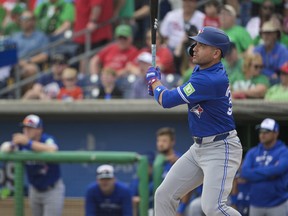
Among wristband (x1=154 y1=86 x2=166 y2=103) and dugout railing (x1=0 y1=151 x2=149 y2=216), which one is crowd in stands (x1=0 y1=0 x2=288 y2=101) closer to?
dugout railing (x1=0 y1=151 x2=149 y2=216)

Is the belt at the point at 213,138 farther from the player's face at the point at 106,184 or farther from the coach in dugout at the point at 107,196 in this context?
the player's face at the point at 106,184

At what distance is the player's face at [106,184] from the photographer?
9680 millimetres

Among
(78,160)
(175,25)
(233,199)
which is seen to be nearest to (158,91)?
(78,160)

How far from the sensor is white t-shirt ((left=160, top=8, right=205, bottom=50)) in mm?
12500

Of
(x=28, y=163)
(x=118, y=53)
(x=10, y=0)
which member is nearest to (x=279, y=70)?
(x=118, y=53)

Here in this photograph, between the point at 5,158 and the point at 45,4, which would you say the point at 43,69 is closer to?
the point at 45,4

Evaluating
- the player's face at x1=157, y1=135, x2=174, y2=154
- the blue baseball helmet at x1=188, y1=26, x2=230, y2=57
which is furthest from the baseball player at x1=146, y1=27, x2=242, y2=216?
the player's face at x1=157, y1=135, x2=174, y2=154

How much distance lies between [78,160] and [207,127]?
242 centimetres

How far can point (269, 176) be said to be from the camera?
32.6 ft

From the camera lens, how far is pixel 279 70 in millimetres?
11211

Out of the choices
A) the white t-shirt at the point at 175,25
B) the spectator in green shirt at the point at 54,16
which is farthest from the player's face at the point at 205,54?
the spectator in green shirt at the point at 54,16

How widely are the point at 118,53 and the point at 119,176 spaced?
3.05m

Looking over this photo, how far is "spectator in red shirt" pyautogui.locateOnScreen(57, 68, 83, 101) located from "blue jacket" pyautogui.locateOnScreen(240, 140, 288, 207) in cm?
289

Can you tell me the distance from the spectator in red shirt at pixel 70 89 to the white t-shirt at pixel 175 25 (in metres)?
1.41
